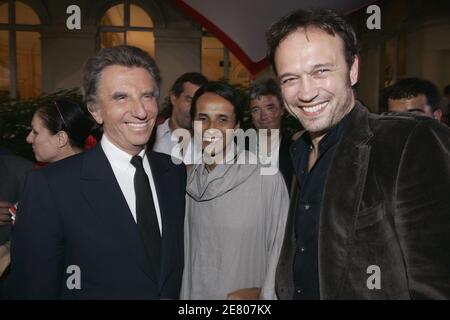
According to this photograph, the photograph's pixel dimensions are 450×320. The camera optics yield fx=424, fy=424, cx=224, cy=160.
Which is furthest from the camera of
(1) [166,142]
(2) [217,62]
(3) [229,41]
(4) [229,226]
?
(2) [217,62]

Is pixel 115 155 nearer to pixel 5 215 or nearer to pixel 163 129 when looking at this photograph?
pixel 5 215

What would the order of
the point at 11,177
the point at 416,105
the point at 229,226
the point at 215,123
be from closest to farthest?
the point at 229,226
the point at 215,123
the point at 11,177
the point at 416,105

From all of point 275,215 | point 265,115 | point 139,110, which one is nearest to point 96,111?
point 139,110

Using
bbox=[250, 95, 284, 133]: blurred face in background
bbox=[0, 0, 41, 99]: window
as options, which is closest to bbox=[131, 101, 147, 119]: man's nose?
bbox=[250, 95, 284, 133]: blurred face in background

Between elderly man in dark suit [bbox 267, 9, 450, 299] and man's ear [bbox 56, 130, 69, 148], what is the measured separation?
186cm

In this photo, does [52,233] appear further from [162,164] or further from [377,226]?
[377,226]

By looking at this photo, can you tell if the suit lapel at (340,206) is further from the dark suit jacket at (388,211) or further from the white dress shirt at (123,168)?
the white dress shirt at (123,168)

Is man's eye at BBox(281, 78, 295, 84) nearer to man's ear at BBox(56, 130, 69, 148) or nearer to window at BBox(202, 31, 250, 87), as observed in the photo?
man's ear at BBox(56, 130, 69, 148)

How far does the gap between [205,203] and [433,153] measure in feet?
4.34

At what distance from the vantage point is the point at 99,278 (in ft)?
5.81

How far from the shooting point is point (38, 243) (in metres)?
1.73

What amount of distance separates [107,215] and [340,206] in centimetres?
97
